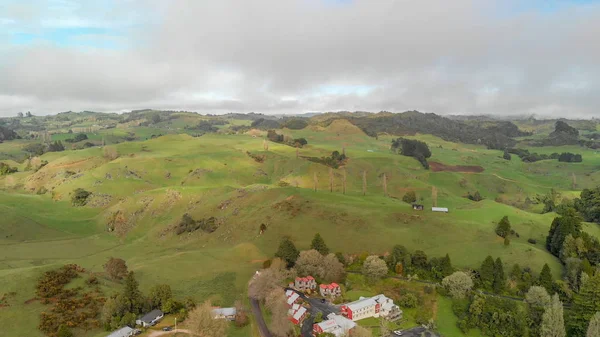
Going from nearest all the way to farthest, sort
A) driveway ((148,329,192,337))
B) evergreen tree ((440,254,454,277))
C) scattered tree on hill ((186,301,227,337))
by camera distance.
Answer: scattered tree on hill ((186,301,227,337)) < driveway ((148,329,192,337)) < evergreen tree ((440,254,454,277))

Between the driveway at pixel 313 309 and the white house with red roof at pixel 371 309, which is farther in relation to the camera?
the white house with red roof at pixel 371 309

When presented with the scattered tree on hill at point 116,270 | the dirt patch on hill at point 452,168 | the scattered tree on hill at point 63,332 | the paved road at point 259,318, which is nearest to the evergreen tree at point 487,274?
the paved road at point 259,318

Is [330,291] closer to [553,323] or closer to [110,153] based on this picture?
[553,323]

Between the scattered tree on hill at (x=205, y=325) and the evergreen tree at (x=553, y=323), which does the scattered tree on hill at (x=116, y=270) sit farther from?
the evergreen tree at (x=553, y=323)

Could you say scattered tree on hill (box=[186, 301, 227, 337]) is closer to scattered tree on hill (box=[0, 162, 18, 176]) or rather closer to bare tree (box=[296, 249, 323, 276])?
bare tree (box=[296, 249, 323, 276])

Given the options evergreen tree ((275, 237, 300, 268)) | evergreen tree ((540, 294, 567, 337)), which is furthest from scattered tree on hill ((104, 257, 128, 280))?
evergreen tree ((540, 294, 567, 337))

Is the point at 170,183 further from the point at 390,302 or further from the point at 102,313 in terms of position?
the point at 390,302
